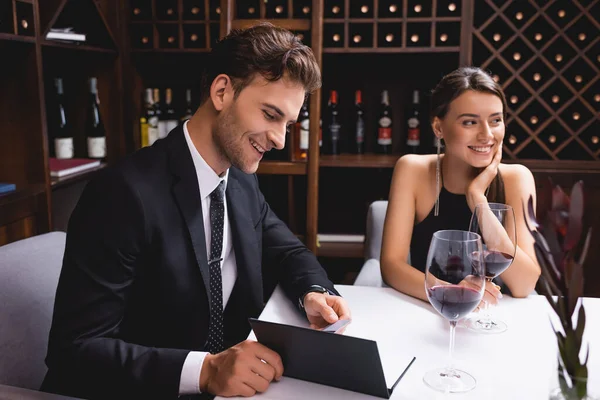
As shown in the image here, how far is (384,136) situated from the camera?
9.71ft

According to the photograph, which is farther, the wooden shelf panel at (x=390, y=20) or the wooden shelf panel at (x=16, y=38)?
the wooden shelf panel at (x=390, y=20)

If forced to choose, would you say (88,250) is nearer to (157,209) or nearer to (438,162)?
(157,209)

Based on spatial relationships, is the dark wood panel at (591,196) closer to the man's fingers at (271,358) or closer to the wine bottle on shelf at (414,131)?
the wine bottle on shelf at (414,131)

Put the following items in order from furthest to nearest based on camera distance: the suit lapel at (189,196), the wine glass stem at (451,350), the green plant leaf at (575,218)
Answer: the suit lapel at (189,196)
the wine glass stem at (451,350)
the green plant leaf at (575,218)

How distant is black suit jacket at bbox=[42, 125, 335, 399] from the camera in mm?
1013

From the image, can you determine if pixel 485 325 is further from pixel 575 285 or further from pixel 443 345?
pixel 575 285

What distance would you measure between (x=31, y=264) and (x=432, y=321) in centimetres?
87

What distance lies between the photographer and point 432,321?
1.15m

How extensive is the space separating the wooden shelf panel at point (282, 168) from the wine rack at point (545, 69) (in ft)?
3.35

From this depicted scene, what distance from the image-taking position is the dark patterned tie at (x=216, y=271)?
1.28 m

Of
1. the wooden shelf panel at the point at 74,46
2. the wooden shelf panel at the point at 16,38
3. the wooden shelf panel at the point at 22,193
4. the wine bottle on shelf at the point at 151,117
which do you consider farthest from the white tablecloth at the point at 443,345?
the wine bottle on shelf at the point at 151,117

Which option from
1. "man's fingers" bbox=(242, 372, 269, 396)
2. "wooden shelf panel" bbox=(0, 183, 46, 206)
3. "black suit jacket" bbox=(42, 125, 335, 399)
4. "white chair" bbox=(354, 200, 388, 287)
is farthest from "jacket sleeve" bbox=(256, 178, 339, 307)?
"wooden shelf panel" bbox=(0, 183, 46, 206)

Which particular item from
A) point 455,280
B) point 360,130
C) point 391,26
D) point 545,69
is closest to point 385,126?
point 360,130

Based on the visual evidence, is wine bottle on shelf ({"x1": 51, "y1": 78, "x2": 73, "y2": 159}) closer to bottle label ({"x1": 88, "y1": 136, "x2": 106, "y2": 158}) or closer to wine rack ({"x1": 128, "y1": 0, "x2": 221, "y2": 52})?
bottle label ({"x1": 88, "y1": 136, "x2": 106, "y2": 158})
